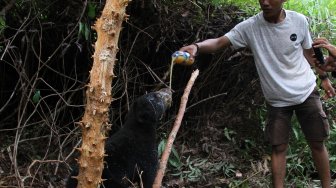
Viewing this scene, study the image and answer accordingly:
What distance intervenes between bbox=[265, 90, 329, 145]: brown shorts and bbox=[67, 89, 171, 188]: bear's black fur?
1.03 m

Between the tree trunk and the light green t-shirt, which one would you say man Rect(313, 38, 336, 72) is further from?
the tree trunk

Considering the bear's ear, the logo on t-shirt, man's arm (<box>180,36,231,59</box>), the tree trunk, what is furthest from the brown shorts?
the tree trunk

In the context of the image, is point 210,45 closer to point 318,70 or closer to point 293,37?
point 293,37

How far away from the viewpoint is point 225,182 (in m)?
5.18

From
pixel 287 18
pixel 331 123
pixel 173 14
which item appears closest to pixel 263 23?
pixel 287 18

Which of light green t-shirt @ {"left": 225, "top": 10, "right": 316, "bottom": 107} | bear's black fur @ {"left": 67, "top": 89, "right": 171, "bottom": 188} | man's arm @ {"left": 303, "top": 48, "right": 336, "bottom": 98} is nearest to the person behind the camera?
bear's black fur @ {"left": 67, "top": 89, "right": 171, "bottom": 188}

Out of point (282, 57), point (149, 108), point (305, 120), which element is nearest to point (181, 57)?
point (149, 108)

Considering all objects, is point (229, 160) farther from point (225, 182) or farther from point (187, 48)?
point (187, 48)

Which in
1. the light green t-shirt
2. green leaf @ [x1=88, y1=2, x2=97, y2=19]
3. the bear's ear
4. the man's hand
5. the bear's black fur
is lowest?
the bear's black fur

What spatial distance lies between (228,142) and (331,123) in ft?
4.29

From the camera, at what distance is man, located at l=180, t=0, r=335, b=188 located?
4.26m

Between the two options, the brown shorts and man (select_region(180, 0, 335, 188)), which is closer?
man (select_region(180, 0, 335, 188))

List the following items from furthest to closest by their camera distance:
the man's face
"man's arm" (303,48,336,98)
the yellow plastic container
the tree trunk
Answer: "man's arm" (303,48,336,98)
the man's face
the yellow plastic container
the tree trunk

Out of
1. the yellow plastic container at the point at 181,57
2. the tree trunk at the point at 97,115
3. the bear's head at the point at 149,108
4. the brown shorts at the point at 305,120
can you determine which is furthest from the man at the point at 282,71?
the tree trunk at the point at 97,115
